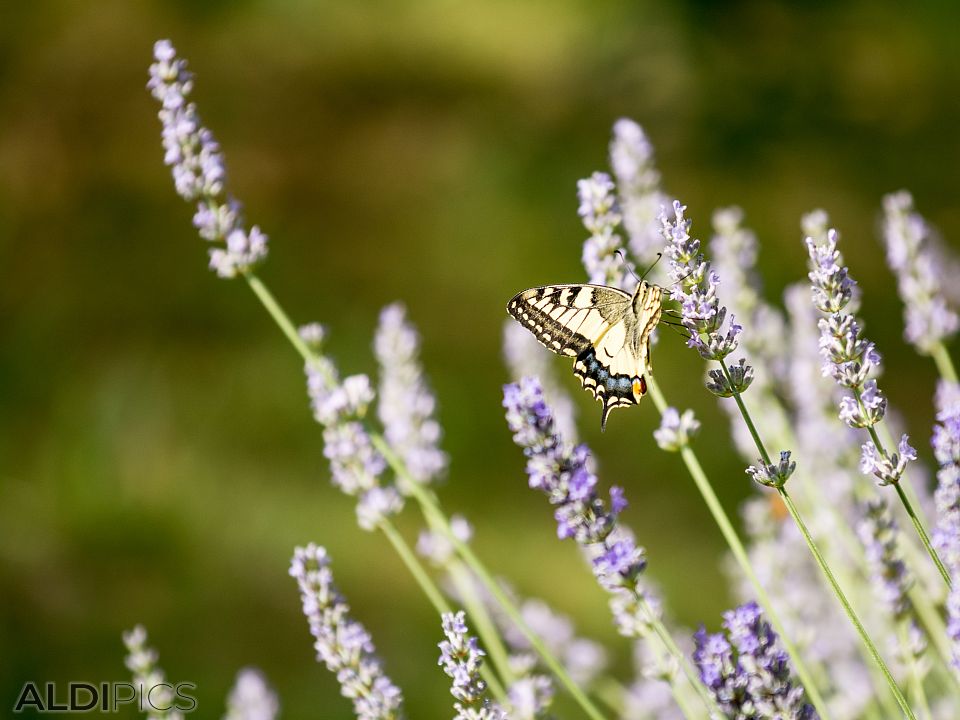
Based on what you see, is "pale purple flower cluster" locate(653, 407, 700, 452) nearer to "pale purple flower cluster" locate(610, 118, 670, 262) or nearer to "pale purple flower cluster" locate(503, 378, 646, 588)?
"pale purple flower cluster" locate(503, 378, 646, 588)

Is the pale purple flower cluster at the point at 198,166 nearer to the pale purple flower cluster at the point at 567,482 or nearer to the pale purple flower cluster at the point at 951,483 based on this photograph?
the pale purple flower cluster at the point at 567,482

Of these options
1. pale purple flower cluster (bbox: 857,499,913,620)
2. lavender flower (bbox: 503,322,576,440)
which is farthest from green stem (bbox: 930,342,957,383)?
lavender flower (bbox: 503,322,576,440)

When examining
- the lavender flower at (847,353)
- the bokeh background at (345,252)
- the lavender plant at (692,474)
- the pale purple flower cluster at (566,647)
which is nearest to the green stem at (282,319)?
the lavender plant at (692,474)

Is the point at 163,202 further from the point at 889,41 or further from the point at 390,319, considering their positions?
the point at 889,41

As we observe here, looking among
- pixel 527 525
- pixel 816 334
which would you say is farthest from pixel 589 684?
pixel 527 525

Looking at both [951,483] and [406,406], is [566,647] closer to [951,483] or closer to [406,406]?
[406,406]

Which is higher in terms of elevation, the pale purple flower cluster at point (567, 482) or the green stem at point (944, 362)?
the green stem at point (944, 362)

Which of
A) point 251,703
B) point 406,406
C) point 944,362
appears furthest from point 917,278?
point 251,703
